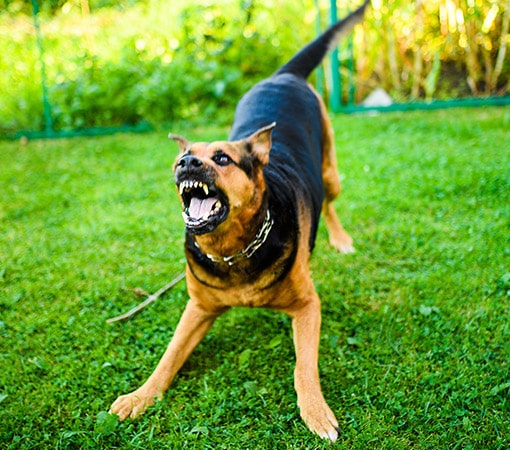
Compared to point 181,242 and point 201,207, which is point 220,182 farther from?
point 181,242

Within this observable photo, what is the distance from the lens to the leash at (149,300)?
3.71 m

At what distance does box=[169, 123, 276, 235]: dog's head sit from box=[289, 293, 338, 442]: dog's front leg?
0.68 metres

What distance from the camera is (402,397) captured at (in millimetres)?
2822

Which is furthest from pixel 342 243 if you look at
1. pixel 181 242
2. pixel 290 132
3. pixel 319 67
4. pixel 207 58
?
pixel 207 58

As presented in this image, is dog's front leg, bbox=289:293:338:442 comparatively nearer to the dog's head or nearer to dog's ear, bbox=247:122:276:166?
the dog's head

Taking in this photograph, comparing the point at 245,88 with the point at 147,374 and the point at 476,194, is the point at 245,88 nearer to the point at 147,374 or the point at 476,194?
the point at 476,194

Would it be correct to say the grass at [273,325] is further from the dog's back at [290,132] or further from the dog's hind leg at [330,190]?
the dog's back at [290,132]

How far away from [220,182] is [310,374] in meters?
1.08

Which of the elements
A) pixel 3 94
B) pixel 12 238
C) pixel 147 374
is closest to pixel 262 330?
pixel 147 374

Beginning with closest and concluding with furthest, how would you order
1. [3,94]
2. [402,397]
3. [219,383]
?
1. [402,397]
2. [219,383]
3. [3,94]

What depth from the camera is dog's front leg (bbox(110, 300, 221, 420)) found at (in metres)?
2.87

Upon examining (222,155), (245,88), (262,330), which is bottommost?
(262,330)

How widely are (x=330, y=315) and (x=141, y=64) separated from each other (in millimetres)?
6589

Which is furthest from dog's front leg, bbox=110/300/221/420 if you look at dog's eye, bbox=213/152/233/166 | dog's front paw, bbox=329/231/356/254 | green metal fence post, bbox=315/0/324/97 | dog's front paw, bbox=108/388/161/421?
green metal fence post, bbox=315/0/324/97
